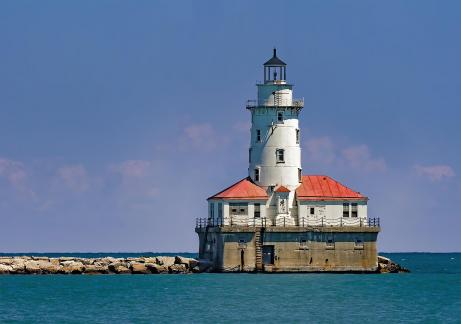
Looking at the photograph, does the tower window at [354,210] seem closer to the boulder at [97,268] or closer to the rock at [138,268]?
the rock at [138,268]

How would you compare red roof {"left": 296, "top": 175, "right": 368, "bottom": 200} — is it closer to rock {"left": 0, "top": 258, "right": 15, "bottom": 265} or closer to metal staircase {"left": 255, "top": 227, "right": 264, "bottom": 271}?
metal staircase {"left": 255, "top": 227, "right": 264, "bottom": 271}

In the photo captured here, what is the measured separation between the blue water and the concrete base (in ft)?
3.84

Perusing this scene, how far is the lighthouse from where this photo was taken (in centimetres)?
9538

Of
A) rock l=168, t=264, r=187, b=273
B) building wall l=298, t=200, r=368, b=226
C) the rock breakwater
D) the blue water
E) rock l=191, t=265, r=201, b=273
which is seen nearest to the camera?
the blue water

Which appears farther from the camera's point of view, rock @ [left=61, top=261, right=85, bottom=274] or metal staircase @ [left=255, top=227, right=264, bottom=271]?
rock @ [left=61, top=261, right=85, bottom=274]

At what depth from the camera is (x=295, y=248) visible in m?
95.6

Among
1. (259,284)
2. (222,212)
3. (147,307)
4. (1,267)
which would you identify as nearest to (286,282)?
(259,284)

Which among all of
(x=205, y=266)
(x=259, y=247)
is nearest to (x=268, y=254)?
(x=259, y=247)

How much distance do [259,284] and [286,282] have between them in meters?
2.60

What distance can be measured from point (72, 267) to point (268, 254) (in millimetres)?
15488

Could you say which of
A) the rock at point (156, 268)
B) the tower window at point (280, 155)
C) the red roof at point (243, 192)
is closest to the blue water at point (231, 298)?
the rock at point (156, 268)

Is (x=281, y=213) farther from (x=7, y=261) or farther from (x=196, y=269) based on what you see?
(x=7, y=261)

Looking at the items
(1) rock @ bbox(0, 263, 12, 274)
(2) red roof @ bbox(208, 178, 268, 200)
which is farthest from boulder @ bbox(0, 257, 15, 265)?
(2) red roof @ bbox(208, 178, 268, 200)

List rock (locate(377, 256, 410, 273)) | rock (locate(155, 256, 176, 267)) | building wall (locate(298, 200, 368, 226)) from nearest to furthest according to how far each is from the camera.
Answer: building wall (locate(298, 200, 368, 226)), rock (locate(155, 256, 176, 267)), rock (locate(377, 256, 410, 273))
